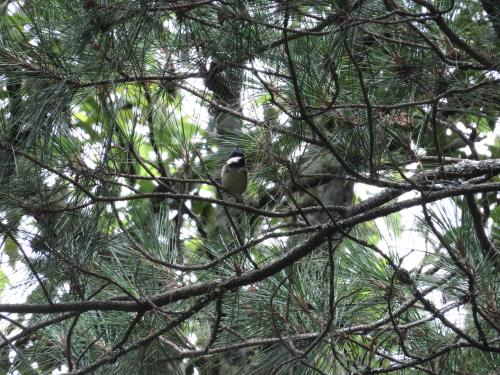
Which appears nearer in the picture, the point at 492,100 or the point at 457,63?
the point at 457,63

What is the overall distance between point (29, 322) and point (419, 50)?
Answer: 132 cm

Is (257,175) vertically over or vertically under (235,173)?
under

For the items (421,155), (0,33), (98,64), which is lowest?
(421,155)

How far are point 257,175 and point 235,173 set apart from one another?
0.41 meters

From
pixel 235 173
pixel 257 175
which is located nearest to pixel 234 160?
pixel 235 173

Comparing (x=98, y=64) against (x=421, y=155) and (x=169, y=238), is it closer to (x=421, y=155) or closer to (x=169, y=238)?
(x=169, y=238)

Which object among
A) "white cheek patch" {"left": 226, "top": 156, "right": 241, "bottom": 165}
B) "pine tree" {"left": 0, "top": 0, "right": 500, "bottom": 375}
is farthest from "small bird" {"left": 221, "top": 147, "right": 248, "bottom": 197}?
"pine tree" {"left": 0, "top": 0, "right": 500, "bottom": 375}

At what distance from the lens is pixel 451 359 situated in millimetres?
1979

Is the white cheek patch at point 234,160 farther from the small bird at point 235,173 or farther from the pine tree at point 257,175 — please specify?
the pine tree at point 257,175

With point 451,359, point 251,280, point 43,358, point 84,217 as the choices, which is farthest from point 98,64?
point 451,359

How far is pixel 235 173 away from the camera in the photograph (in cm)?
267

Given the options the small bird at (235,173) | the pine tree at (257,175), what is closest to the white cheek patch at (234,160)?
the small bird at (235,173)

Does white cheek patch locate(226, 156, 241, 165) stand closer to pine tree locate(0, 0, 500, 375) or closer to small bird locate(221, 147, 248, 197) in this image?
small bird locate(221, 147, 248, 197)

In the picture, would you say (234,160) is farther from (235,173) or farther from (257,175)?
(257,175)
